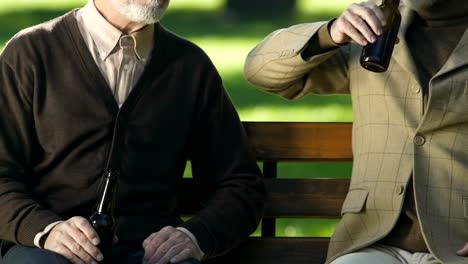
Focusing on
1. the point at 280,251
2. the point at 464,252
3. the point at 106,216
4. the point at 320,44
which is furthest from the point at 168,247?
the point at 464,252

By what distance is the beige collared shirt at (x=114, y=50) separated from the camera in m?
4.96

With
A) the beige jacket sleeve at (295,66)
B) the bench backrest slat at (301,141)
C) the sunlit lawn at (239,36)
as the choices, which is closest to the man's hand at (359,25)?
the beige jacket sleeve at (295,66)

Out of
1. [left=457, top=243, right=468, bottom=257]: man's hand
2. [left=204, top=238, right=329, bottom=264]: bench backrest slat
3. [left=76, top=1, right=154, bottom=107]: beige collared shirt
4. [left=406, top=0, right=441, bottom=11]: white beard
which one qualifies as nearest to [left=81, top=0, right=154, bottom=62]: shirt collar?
[left=76, top=1, right=154, bottom=107]: beige collared shirt

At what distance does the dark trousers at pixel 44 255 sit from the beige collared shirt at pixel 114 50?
0.47m

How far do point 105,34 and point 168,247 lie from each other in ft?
2.47

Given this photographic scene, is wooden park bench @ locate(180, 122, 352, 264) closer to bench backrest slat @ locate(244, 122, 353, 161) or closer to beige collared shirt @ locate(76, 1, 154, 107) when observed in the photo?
bench backrest slat @ locate(244, 122, 353, 161)

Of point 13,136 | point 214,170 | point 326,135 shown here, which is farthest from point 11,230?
point 326,135

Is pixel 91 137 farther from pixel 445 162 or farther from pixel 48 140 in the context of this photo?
pixel 445 162

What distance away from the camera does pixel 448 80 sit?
15.9ft

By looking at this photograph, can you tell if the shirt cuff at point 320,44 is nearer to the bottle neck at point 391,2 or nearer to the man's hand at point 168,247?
the bottle neck at point 391,2

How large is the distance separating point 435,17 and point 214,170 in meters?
0.89

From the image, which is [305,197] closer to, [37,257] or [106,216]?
[106,216]

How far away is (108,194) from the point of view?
15.3 ft

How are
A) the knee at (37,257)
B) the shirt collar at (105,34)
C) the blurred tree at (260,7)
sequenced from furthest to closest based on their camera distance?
the blurred tree at (260,7)
the shirt collar at (105,34)
the knee at (37,257)
